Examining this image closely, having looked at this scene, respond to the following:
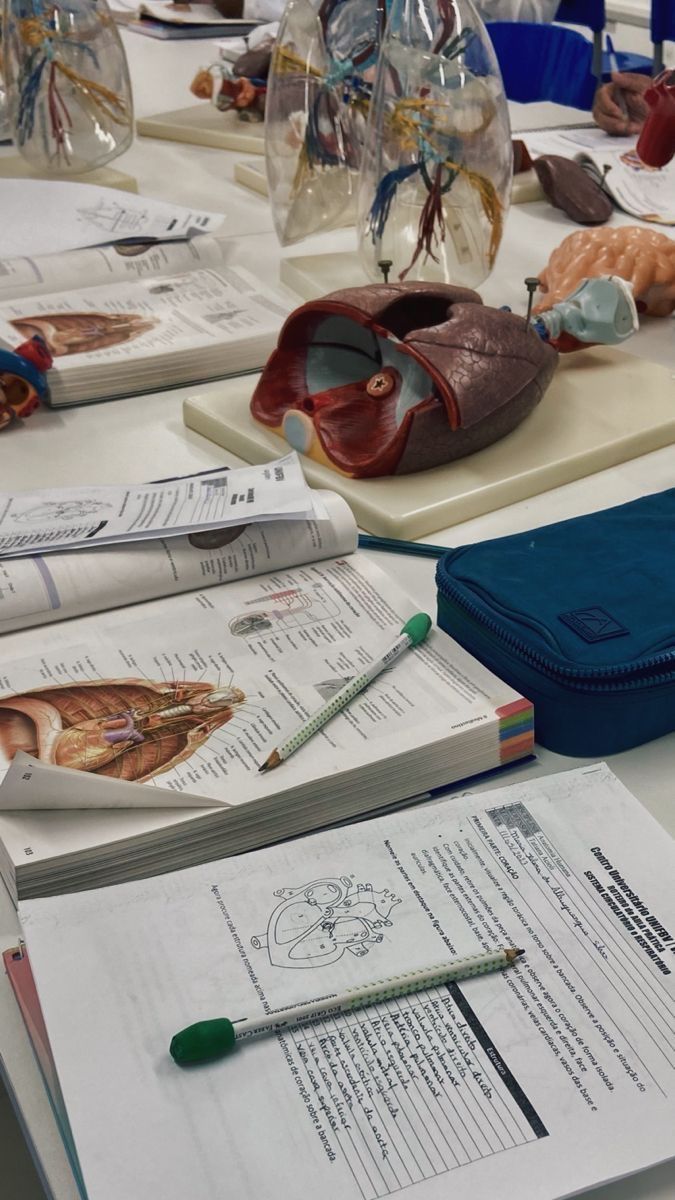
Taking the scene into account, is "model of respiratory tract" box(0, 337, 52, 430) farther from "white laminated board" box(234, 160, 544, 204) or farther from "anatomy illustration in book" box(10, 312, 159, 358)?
"white laminated board" box(234, 160, 544, 204)

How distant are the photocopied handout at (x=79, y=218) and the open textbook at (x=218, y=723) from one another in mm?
756

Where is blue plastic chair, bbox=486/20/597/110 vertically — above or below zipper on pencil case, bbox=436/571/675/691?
below

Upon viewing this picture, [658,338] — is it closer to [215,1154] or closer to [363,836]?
[363,836]

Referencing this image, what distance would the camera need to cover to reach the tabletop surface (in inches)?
22.7

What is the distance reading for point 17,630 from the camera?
853mm

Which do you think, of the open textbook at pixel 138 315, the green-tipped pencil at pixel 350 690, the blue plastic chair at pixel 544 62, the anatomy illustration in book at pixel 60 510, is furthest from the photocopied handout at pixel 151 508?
the blue plastic chair at pixel 544 62

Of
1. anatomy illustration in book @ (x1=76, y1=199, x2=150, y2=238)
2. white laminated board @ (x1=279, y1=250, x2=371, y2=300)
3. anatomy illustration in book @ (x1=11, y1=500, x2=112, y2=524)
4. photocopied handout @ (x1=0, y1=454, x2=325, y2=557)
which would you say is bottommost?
white laminated board @ (x1=279, y1=250, x2=371, y2=300)

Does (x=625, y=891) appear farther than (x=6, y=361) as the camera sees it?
No

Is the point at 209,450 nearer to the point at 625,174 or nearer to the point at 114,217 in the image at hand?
the point at 114,217

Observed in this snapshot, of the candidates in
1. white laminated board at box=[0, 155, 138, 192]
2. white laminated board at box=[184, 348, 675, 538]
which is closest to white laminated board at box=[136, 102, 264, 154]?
white laminated board at box=[0, 155, 138, 192]

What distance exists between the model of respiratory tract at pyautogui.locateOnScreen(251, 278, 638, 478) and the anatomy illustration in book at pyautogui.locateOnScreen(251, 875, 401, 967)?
0.47 m

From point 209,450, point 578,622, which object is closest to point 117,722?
point 578,622

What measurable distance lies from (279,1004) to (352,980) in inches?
1.4

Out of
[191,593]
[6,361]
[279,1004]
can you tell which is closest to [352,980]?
[279,1004]
